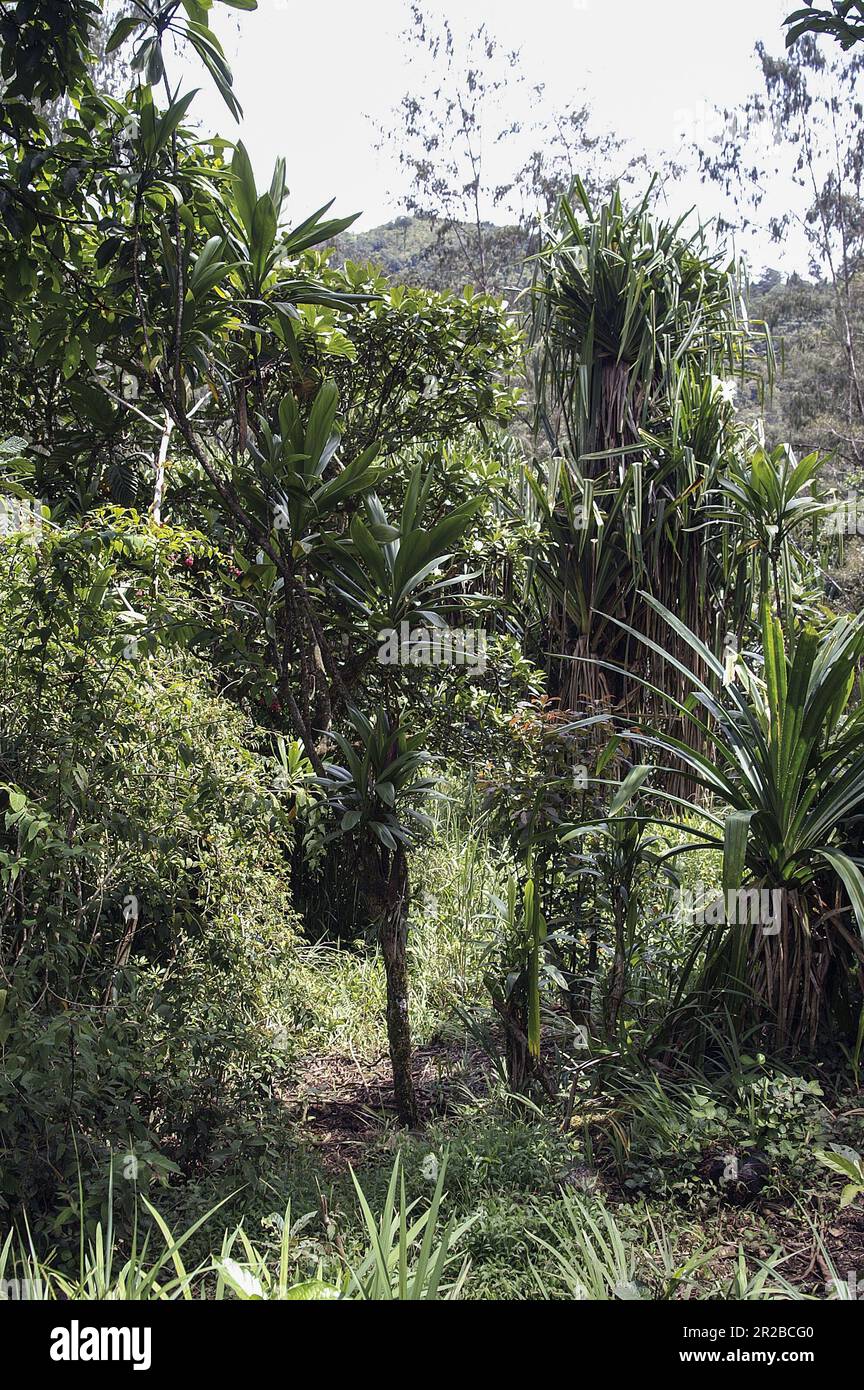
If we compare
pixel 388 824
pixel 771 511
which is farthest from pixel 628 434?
pixel 388 824

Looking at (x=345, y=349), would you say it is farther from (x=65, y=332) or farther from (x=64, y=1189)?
(x=64, y=1189)

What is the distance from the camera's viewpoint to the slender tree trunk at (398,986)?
3307 millimetres

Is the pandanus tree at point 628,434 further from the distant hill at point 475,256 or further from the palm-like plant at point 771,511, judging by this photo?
the distant hill at point 475,256

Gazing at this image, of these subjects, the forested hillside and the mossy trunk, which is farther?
the mossy trunk

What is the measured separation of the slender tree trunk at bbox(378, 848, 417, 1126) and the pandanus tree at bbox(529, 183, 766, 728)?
2702mm

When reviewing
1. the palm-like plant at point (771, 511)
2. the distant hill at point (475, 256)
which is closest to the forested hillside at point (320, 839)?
the palm-like plant at point (771, 511)

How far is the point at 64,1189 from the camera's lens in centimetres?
247

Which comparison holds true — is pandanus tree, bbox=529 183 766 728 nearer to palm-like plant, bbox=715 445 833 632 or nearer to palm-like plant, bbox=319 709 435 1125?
palm-like plant, bbox=715 445 833 632

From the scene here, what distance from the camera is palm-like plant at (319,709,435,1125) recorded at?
10.3 feet

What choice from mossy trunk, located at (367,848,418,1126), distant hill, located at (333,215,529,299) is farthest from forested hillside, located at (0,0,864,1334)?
distant hill, located at (333,215,529,299)

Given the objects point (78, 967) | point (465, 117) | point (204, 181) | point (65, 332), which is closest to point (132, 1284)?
point (78, 967)

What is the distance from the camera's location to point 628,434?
21.2 ft

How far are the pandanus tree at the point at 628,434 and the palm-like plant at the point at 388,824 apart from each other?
8.92 feet
